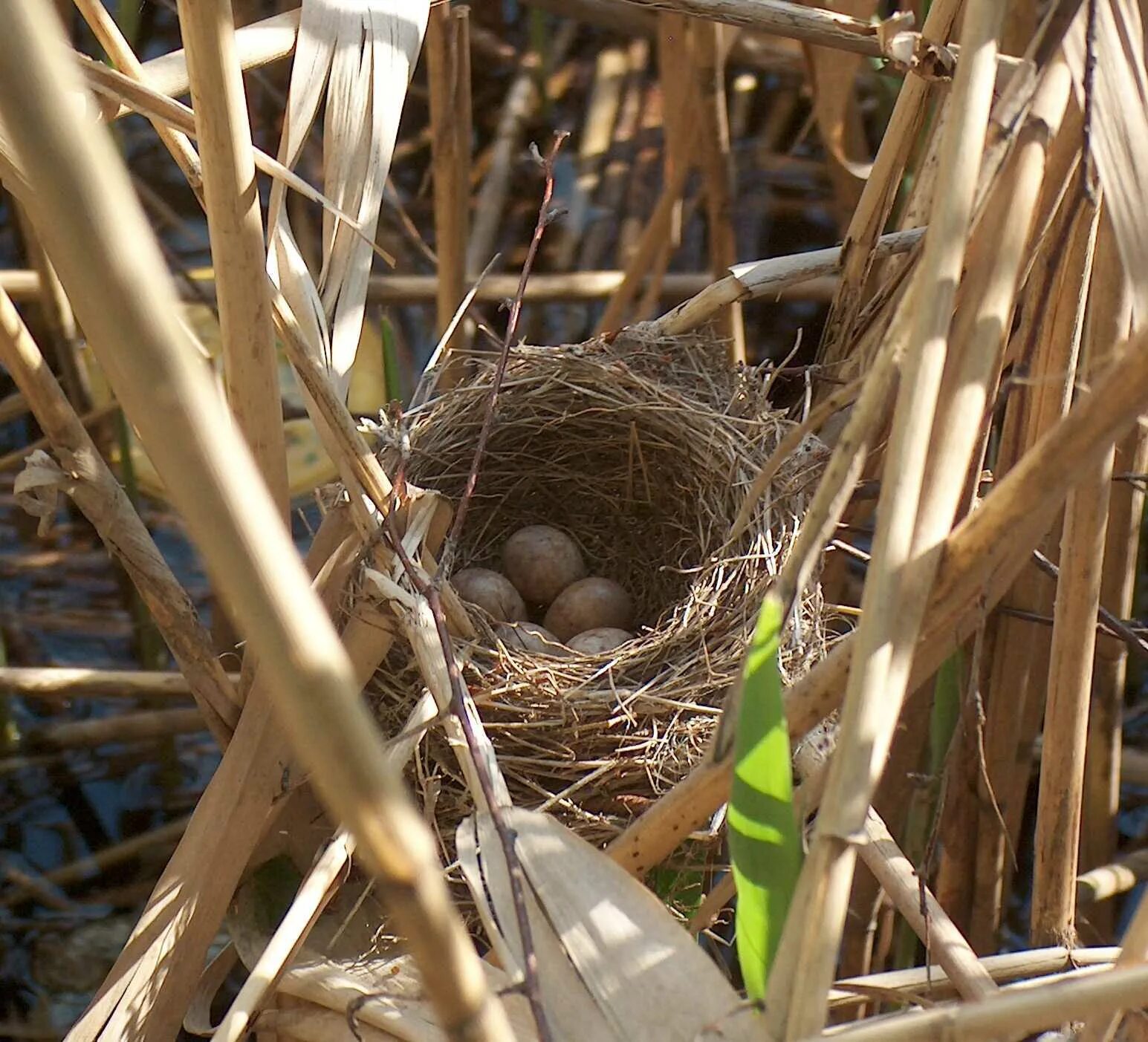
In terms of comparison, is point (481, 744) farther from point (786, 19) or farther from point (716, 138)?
point (716, 138)

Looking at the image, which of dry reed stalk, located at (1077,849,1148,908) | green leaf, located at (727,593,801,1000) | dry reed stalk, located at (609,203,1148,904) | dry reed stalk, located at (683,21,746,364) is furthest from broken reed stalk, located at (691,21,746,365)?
green leaf, located at (727,593,801,1000)

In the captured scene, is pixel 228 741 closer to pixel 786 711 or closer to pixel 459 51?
pixel 786 711

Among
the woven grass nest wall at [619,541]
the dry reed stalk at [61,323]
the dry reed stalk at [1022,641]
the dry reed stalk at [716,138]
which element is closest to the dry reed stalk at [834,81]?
the dry reed stalk at [716,138]

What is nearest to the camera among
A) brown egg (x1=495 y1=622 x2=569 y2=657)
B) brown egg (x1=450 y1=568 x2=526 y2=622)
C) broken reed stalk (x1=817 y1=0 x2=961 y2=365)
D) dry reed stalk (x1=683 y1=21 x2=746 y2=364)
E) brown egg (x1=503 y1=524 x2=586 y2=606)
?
broken reed stalk (x1=817 y1=0 x2=961 y2=365)

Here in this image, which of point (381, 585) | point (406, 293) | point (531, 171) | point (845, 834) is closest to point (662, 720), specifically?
point (381, 585)

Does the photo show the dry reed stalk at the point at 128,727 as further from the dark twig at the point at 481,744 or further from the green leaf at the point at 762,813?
the green leaf at the point at 762,813

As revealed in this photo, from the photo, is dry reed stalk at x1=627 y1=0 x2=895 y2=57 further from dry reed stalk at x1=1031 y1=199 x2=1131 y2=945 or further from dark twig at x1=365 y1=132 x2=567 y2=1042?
dry reed stalk at x1=1031 y1=199 x2=1131 y2=945

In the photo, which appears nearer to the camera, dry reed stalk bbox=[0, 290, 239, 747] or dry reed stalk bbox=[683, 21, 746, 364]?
dry reed stalk bbox=[0, 290, 239, 747]
